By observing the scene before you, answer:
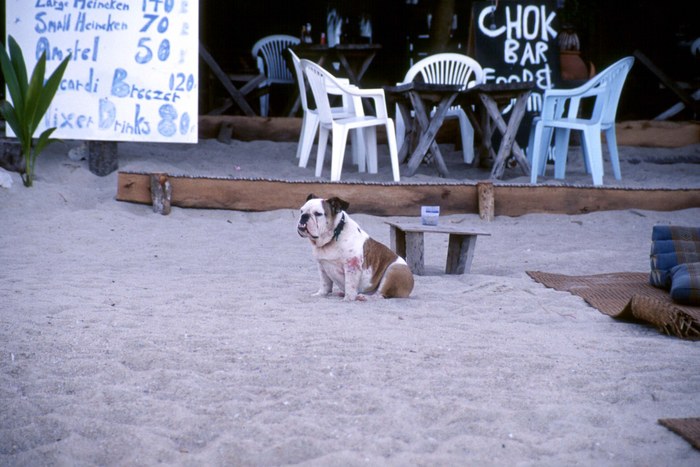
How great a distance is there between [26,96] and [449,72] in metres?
4.28

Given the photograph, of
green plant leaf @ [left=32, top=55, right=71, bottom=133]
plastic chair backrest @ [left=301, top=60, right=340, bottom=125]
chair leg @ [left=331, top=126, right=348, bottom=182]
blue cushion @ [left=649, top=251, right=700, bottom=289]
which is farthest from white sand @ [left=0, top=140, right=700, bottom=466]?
plastic chair backrest @ [left=301, top=60, right=340, bottom=125]

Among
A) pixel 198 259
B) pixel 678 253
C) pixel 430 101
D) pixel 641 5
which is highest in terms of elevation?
pixel 641 5

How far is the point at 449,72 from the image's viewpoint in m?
9.22

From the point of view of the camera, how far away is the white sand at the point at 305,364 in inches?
102

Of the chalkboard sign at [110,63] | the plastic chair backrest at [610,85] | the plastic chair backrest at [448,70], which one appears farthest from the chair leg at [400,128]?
the chalkboard sign at [110,63]

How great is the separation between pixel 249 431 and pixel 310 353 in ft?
2.61

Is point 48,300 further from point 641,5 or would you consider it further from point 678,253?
point 641,5

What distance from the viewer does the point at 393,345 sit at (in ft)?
11.8

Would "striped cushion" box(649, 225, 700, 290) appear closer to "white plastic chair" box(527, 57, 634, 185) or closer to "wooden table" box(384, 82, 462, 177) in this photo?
"white plastic chair" box(527, 57, 634, 185)

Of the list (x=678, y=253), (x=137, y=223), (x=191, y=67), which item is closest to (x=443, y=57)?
(x=191, y=67)

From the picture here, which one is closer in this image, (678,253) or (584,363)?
(584,363)

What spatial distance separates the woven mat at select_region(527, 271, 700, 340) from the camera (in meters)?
3.87

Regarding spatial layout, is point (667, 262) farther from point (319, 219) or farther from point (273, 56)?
point (273, 56)

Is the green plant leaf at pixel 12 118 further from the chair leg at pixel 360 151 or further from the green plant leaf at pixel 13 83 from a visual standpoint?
the chair leg at pixel 360 151
